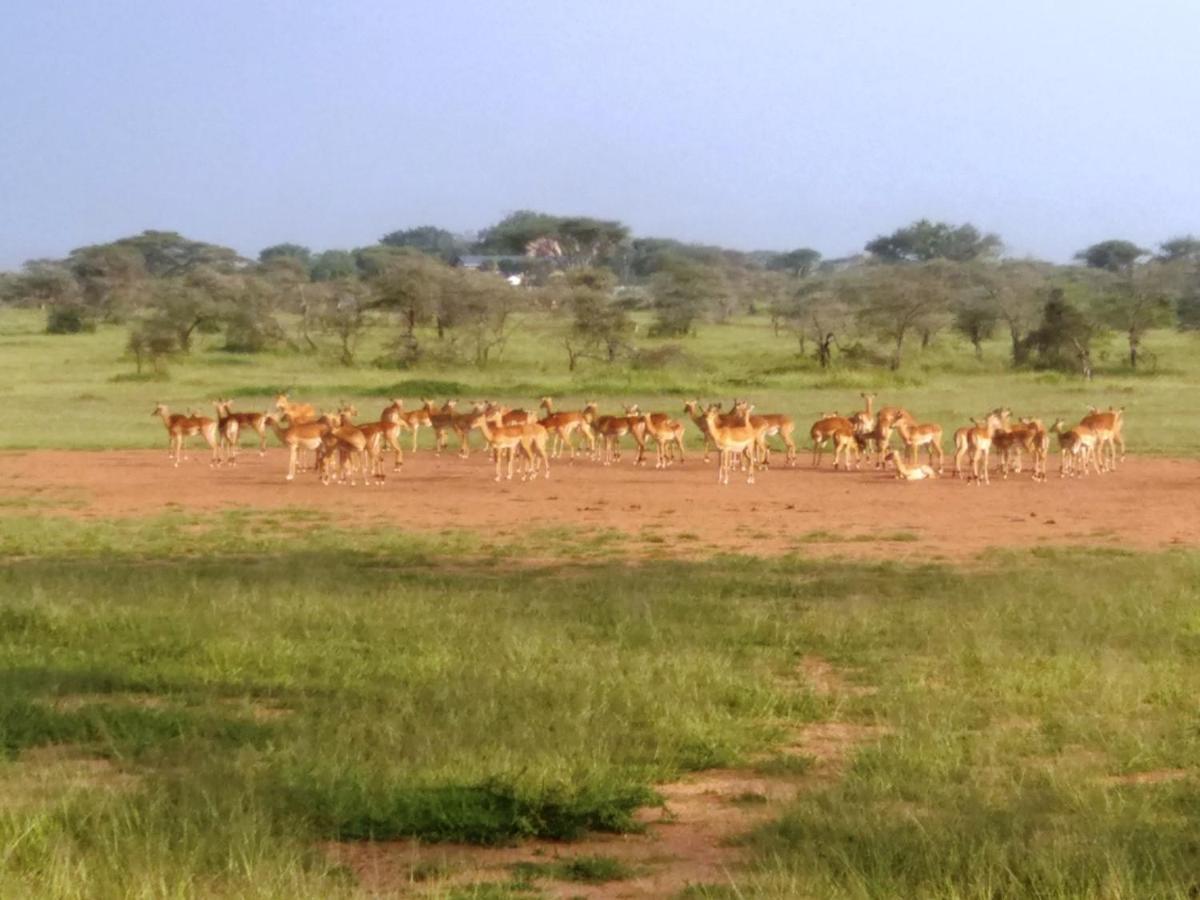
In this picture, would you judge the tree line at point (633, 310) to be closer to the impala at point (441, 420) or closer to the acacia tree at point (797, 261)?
the impala at point (441, 420)

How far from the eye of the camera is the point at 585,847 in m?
5.67

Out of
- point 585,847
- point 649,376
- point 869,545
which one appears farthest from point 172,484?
point 649,376

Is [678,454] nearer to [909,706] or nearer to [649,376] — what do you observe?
[649,376]

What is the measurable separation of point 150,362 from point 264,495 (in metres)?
24.1

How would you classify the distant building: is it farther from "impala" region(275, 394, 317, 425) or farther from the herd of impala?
the herd of impala

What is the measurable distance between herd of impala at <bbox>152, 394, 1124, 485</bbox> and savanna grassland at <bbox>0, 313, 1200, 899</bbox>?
6381mm

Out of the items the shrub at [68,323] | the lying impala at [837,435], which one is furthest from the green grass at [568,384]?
the shrub at [68,323]

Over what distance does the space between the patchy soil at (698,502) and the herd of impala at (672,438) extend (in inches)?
16.6

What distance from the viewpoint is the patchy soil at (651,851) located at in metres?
5.19

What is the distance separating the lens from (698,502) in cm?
1919

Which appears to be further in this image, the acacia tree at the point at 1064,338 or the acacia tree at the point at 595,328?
the acacia tree at the point at 595,328

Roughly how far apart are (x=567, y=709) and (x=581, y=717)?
0.22 metres

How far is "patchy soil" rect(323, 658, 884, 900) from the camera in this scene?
5.19 metres

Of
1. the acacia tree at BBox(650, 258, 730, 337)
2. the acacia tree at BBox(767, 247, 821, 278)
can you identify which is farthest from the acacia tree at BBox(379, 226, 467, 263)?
the acacia tree at BBox(650, 258, 730, 337)
